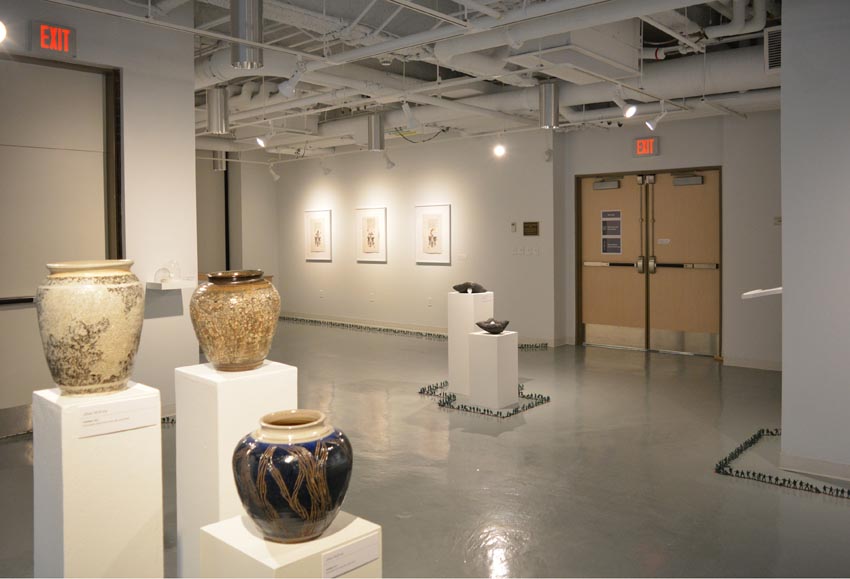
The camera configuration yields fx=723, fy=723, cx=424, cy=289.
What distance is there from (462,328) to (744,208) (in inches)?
150

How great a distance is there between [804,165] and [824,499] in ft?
6.54

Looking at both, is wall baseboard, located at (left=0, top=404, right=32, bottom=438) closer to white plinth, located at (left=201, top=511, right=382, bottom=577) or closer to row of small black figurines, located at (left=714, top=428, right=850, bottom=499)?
white plinth, located at (left=201, top=511, right=382, bottom=577)

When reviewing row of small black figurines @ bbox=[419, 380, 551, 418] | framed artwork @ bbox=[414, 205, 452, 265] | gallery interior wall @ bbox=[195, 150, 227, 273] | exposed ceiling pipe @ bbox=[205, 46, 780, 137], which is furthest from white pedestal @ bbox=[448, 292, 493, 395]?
gallery interior wall @ bbox=[195, 150, 227, 273]

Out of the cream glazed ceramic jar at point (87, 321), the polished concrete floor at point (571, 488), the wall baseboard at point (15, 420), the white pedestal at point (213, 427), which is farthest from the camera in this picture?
the wall baseboard at point (15, 420)

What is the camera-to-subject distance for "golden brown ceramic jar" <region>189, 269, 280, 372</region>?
2.43 m

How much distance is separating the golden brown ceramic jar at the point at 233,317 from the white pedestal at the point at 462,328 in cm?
435

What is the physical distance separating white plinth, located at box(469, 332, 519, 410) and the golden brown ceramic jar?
3.85 m

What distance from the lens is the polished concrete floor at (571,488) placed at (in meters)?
3.38

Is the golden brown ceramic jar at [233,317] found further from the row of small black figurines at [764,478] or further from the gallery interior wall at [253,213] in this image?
the gallery interior wall at [253,213]

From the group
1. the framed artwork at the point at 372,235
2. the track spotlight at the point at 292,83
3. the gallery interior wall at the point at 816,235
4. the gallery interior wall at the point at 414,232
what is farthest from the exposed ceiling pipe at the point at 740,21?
the framed artwork at the point at 372,235

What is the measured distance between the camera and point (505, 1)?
5.01 meters

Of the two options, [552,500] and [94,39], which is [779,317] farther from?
[94,39]

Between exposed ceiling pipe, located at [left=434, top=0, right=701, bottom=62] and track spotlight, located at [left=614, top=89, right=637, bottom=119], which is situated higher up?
exposed ceiling pipe, located at [left=434, top=0, right=701, bottom=62]

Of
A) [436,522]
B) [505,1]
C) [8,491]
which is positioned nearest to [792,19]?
[505,1]
